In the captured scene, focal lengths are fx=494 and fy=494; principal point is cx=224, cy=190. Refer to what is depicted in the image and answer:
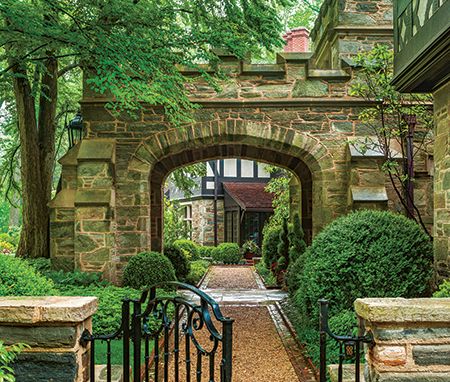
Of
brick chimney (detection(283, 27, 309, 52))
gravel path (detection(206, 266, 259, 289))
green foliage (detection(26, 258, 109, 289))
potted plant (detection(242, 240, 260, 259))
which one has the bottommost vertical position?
gravel path (detection(206, 266, 259, 289))

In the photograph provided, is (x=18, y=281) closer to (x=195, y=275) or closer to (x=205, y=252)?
(x=195, y=275)

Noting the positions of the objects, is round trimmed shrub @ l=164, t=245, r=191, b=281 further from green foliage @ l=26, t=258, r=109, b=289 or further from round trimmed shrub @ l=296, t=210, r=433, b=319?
round trimmed shrub @ l=296, t=210, r=433, b=319

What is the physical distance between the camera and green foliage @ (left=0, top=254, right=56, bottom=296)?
16.2ft

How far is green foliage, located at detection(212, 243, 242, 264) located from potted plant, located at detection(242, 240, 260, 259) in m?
0.71

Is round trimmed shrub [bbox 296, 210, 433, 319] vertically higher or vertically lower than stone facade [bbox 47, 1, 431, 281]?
lower

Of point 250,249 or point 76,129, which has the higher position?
point 76,129

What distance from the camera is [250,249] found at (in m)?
21.6

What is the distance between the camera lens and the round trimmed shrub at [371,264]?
19.0ft

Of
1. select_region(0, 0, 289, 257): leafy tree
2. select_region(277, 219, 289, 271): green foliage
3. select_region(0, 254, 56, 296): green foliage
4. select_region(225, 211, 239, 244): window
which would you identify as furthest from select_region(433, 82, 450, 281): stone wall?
select_region(225, 211, 239, 244): window

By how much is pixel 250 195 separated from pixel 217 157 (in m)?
11.3

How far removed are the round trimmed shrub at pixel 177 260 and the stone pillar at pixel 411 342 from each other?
32.6ft

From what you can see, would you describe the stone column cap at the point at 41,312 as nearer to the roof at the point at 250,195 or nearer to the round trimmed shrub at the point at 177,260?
the round trimmed shrub at the point at 177,260

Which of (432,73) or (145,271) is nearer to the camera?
(432,73)

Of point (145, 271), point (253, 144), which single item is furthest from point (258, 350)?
point (253, 144)
